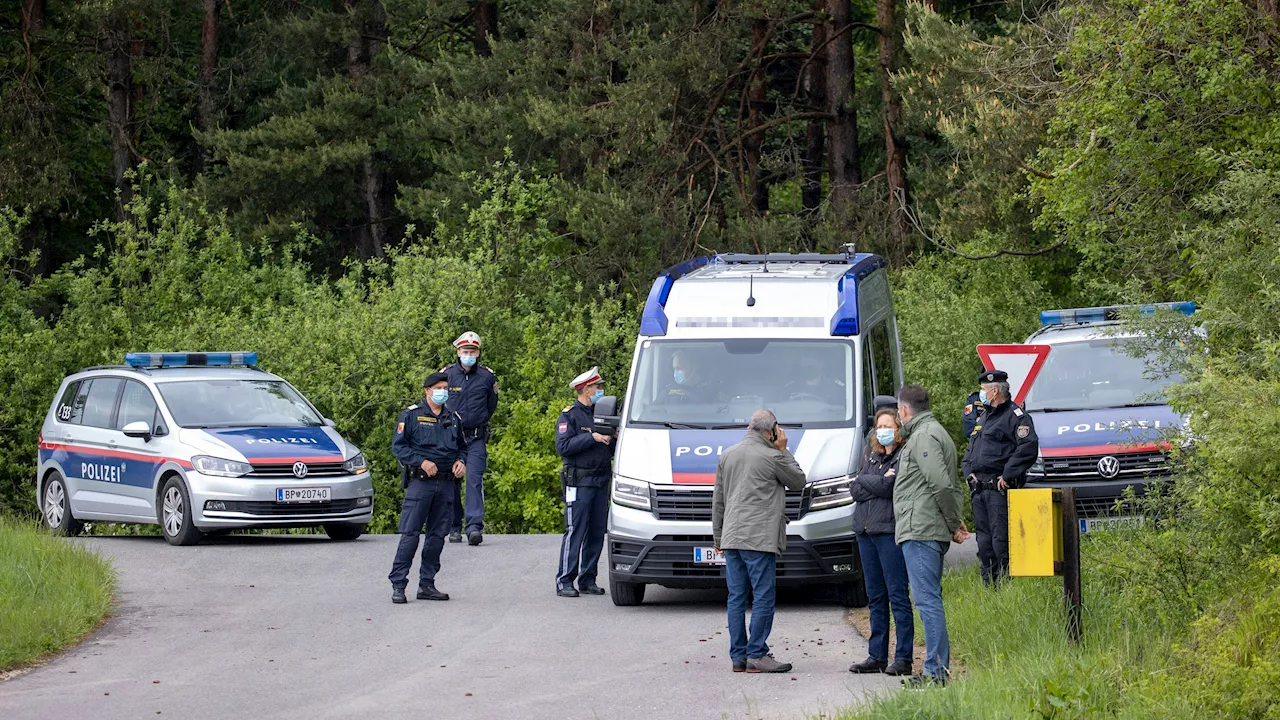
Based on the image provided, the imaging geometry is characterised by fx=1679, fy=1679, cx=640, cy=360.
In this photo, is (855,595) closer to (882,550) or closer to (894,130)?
(882,550)

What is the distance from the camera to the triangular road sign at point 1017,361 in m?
11.7

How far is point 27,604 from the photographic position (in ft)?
38.8

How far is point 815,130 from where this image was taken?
39000mm

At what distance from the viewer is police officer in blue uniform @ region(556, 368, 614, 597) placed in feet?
45.2

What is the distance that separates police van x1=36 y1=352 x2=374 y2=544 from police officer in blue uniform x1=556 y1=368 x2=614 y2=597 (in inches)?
168

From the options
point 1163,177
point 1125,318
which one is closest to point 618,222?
point 1163,177

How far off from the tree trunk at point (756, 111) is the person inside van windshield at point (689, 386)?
1878 cm

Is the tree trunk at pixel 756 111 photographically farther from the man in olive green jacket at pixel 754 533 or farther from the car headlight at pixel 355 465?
the man in olive green jacket at pixel 754 533

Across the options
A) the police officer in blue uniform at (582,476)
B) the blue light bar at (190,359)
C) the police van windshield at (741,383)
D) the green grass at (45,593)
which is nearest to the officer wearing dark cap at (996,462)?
the police van windshield at (741,383)

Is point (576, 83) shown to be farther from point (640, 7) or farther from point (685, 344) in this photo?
point (685, 344)

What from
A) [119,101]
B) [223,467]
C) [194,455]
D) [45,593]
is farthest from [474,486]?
[119,101]

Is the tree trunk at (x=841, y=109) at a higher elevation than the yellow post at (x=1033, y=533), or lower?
higher

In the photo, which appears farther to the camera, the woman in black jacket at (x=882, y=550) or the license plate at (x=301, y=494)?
the license plate at (x=301, y=494)

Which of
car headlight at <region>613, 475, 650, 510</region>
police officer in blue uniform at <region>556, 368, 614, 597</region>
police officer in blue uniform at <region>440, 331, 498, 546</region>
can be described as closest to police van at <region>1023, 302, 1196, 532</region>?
car headlight at <region>613, 475, 650, 510</region>
